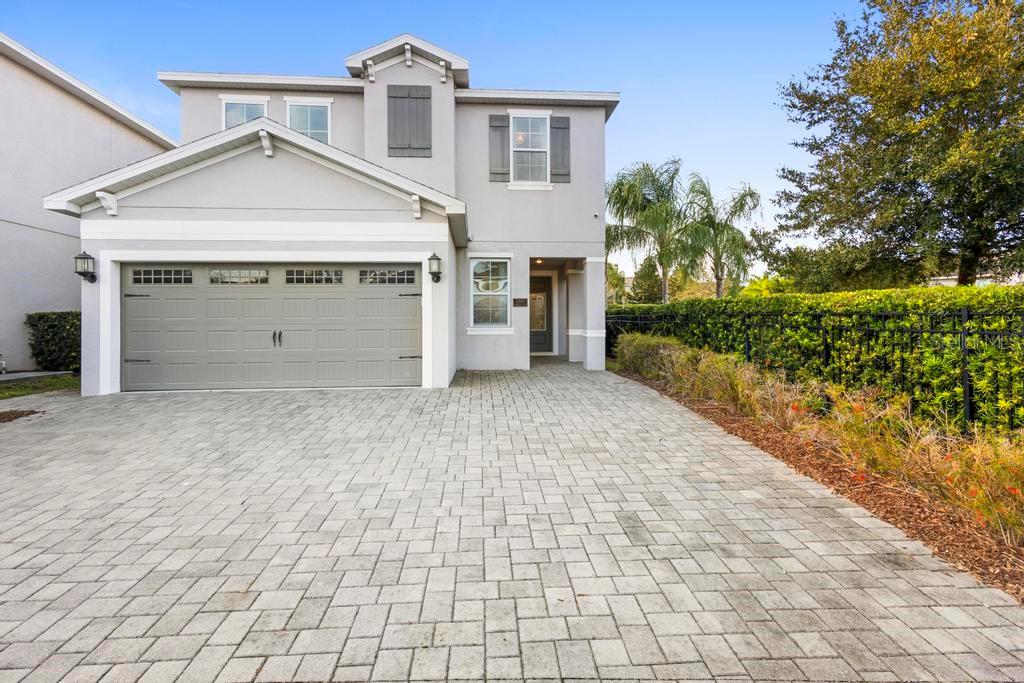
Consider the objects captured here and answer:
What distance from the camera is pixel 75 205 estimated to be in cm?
837

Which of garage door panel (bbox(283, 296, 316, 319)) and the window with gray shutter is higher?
the window with gray shutter

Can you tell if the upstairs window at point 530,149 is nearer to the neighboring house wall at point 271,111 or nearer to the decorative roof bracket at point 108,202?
the neighboring house wall at point 271,111

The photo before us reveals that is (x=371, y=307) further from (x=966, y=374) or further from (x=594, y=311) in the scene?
(x=966, y=374)

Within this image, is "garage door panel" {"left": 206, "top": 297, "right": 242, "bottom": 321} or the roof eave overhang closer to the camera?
the roof eave overhang

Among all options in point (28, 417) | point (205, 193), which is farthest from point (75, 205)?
point (28, 417)

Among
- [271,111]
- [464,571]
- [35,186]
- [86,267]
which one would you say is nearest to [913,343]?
[464,571]

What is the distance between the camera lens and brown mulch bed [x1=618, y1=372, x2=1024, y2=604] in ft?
9.14

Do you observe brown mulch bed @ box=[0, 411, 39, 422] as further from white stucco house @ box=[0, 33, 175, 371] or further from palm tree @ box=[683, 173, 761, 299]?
palm tree @ box=[683, 173, 761, 299]

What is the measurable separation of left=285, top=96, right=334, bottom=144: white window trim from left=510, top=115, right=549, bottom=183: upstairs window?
4.49 meters

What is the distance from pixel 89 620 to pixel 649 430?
539 centimetres

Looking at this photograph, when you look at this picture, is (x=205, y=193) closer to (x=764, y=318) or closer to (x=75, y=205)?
(x=75, y=205)

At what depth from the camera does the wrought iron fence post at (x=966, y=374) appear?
14.7ft

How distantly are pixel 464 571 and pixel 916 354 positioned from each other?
5.17 metres

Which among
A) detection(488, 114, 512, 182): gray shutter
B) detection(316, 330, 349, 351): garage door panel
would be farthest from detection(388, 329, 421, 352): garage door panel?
detection(488, 114, 512, 182): gray shutter
